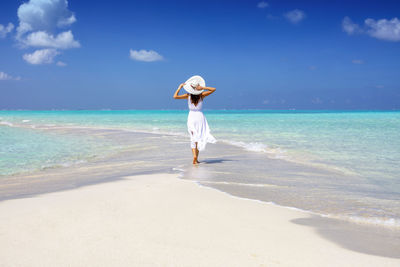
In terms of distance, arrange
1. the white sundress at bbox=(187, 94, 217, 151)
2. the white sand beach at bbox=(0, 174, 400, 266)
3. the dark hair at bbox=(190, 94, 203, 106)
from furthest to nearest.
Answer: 1. the white sundress at bbox=(187, 94, 217, 151)
2. the dark hair at bbox=(190, 94, 203, 106)
3. the white sand beach at bbox=(0, 174, 400, 266)

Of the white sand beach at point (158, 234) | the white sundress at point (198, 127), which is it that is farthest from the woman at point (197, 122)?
the white sand beach at point (158, 234)

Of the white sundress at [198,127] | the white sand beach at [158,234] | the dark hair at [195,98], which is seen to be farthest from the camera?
the white sundress at [198,127]

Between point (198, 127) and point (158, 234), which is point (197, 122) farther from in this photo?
point (158, 234)

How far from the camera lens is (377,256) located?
2.95m

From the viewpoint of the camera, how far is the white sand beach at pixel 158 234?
9.21ft

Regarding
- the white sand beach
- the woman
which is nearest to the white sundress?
the woman

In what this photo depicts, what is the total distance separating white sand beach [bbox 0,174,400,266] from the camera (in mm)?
2807

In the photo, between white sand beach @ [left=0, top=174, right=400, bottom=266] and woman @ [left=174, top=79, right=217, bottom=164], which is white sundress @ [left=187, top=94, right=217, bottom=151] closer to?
woman @ [left=174, top=79, right=217, bottom=164]

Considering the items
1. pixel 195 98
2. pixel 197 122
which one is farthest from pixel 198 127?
pixel 195 98

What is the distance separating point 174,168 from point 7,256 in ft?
16.6

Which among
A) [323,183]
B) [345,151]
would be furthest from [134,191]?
[345,151]

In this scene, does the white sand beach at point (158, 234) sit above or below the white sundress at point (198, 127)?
below

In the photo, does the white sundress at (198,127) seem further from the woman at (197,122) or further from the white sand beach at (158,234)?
the white sand beach at (158,234)

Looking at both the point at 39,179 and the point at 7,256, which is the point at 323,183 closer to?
the point at 7,256
